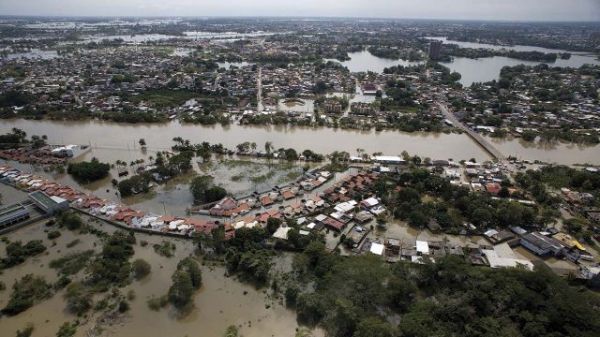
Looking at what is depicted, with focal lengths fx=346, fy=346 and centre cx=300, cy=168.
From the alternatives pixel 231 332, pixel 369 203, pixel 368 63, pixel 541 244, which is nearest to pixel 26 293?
pixel 231 332

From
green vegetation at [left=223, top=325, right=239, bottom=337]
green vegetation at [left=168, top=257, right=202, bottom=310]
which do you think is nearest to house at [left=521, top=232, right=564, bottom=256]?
green vegetation at [left=223, top=325, right=239, bottom=337]

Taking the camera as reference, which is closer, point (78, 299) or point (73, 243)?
point (78, 299)

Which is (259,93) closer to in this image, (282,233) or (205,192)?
(205,192)

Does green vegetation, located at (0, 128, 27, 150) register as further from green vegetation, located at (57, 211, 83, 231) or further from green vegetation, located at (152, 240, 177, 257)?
green vegetation, located at (152, 240, 177, 257)

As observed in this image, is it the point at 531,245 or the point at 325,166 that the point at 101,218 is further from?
the point at 531,245

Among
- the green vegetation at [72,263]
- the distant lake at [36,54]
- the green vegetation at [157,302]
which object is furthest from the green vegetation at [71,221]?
the distant lake at [36,54]
